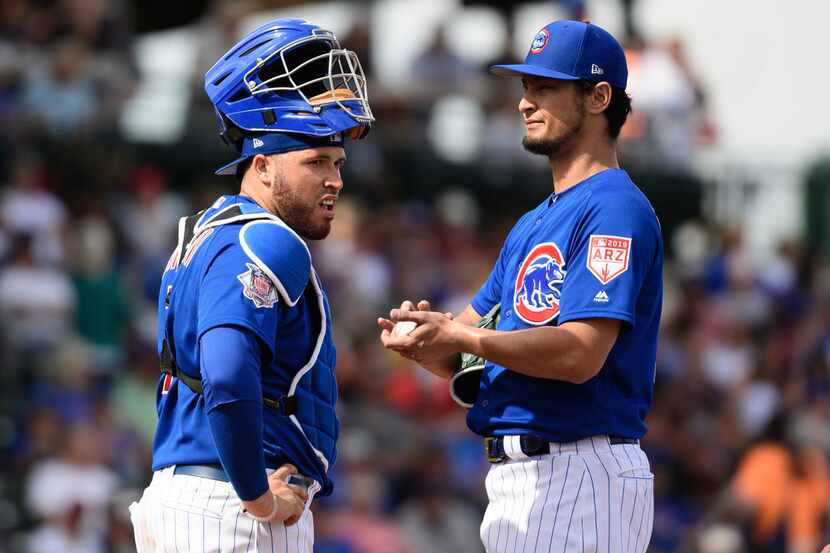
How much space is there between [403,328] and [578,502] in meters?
0.74

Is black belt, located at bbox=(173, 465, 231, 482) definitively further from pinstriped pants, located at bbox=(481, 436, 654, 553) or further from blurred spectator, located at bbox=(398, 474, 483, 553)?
blurred spectator, located at bbox=(398, 474, 483, 553)

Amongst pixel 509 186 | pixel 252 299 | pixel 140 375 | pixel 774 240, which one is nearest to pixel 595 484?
pixel 252 299

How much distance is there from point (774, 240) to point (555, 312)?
13976 millimetres

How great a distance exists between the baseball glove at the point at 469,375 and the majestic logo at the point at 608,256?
51 cm

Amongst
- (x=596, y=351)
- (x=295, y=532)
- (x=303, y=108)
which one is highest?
(x=303, y=108)

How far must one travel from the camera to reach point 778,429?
11.4 metres

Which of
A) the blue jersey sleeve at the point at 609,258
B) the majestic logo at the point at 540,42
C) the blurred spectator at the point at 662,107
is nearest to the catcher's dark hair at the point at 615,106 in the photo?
the majestic logo at the point at 540,42

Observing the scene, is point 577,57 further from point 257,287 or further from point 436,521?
point 436,521

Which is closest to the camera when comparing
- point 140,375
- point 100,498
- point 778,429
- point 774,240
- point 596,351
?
point 596,351

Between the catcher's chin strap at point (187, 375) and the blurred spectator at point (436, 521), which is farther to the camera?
the blurred spectator at point (436, 521)

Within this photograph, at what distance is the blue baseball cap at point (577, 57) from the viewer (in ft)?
15.1

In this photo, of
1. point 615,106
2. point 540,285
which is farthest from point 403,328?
point 615,106

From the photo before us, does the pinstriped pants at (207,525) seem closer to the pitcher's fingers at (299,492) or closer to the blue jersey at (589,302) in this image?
the pitcher's fingers at (299,492)

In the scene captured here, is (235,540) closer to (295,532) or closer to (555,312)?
(295,532)
